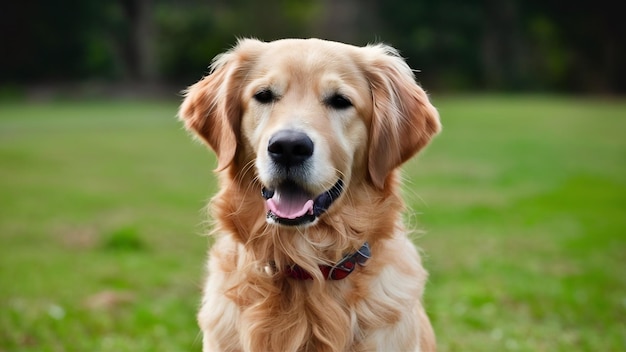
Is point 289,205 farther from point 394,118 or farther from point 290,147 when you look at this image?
point 394,118

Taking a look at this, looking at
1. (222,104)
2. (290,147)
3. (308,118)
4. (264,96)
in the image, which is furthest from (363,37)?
(290,147)

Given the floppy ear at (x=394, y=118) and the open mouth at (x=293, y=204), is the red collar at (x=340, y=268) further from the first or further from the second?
the floppy ear at (x=394, y=118)

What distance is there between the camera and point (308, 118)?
12.7ft

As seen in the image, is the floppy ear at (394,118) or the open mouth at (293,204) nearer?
the open mouth at (293,204)

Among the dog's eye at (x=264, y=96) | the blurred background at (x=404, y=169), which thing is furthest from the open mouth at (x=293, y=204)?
the blurred background at (x=404, y=169)

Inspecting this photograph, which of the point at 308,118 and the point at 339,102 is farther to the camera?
the point at 339,102

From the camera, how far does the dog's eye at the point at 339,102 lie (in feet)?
13.4

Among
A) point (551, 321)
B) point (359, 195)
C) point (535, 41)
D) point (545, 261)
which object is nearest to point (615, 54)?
point (535, 41)

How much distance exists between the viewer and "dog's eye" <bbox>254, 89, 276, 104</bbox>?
→ 4.12m

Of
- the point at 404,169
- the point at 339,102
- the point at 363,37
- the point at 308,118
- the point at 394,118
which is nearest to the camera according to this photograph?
the point at 308,118

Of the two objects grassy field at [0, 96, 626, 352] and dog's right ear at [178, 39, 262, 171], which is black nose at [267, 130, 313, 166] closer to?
dog's right ear at [178, 39, 262, 171]

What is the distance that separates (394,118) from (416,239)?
208 inches

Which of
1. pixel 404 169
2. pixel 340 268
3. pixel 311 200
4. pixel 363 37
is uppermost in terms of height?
pixel 311 200

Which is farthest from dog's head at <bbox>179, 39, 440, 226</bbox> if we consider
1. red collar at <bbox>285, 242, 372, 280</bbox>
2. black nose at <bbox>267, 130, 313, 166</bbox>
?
red collar at <bbox>285, 242, 372, 280</bbox>
